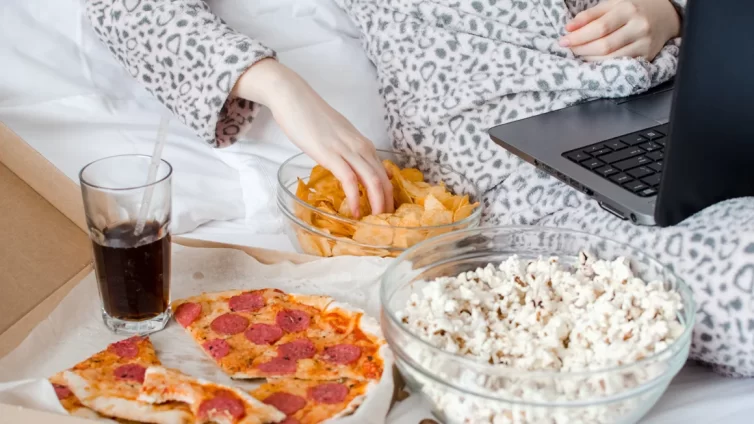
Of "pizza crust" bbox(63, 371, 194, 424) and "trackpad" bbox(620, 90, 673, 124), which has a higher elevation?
"trackpad" bbox(620, 90, 673, 124)

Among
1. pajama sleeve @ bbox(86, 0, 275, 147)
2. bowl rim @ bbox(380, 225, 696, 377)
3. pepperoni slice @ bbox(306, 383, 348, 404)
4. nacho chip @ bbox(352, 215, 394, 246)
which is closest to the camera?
bowl rim @ bbox(380, 225, 696, 377)

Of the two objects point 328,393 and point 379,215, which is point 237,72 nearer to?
point 379,215

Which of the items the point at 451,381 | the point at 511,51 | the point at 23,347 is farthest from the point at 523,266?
the point at 23,347

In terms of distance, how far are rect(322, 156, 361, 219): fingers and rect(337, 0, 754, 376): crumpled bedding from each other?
0.72ft

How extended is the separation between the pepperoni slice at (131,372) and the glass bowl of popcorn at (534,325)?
270mm

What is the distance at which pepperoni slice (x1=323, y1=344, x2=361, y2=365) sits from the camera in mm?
880

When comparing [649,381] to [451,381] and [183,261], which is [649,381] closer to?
[451,381]

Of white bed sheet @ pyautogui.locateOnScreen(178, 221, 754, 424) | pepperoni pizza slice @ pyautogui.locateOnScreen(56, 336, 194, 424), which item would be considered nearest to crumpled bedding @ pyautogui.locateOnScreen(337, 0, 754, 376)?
white bed sheet @ pyautogui.locateOnScreen(178, 221, 754, 424)

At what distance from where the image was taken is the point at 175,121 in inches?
55.3

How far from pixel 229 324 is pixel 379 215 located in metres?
0.29

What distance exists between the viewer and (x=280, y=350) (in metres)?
0.90

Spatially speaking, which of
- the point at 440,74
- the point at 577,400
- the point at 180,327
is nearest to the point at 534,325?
the point at 577,400

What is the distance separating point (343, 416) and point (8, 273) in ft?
1.76

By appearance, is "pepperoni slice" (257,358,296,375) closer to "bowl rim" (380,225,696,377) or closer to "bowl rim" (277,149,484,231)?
"bowl rim" (380,225,696,377)
